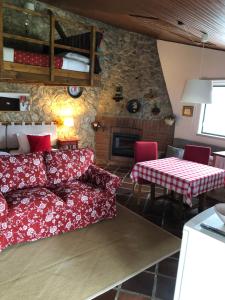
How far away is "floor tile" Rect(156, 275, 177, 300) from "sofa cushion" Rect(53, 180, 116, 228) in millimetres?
1102

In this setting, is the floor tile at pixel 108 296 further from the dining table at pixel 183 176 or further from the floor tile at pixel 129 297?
the dining table at pixel 183 176

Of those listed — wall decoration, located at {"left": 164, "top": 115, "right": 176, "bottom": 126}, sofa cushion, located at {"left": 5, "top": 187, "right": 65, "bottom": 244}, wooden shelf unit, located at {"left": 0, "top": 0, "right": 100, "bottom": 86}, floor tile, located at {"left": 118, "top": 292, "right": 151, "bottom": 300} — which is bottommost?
floor tile, located at {"left": 118, "top": 292, "right": 151, "bottom": 300}

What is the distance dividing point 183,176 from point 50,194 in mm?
1567

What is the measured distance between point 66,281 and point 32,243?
726 mm

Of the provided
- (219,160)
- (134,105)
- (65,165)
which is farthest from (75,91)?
(219,160)

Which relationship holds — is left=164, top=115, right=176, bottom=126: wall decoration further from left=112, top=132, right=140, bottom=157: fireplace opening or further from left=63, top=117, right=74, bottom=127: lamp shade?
left=63, top=117, right=74, bottom=127: lamp shade

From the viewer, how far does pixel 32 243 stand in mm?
2781

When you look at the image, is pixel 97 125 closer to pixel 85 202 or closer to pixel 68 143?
pixel 68 143

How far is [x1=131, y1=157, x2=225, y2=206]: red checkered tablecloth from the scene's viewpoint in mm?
2955

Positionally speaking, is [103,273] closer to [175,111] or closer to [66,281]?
[66,281]

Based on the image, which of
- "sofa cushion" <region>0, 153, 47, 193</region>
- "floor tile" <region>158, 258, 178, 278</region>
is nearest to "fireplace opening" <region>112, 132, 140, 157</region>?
"sofa cushion" <region>0, 153, 47, 193</region>

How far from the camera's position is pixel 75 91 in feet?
19.0

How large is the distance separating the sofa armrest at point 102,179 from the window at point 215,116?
2.76 m

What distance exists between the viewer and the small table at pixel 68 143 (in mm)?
5521
